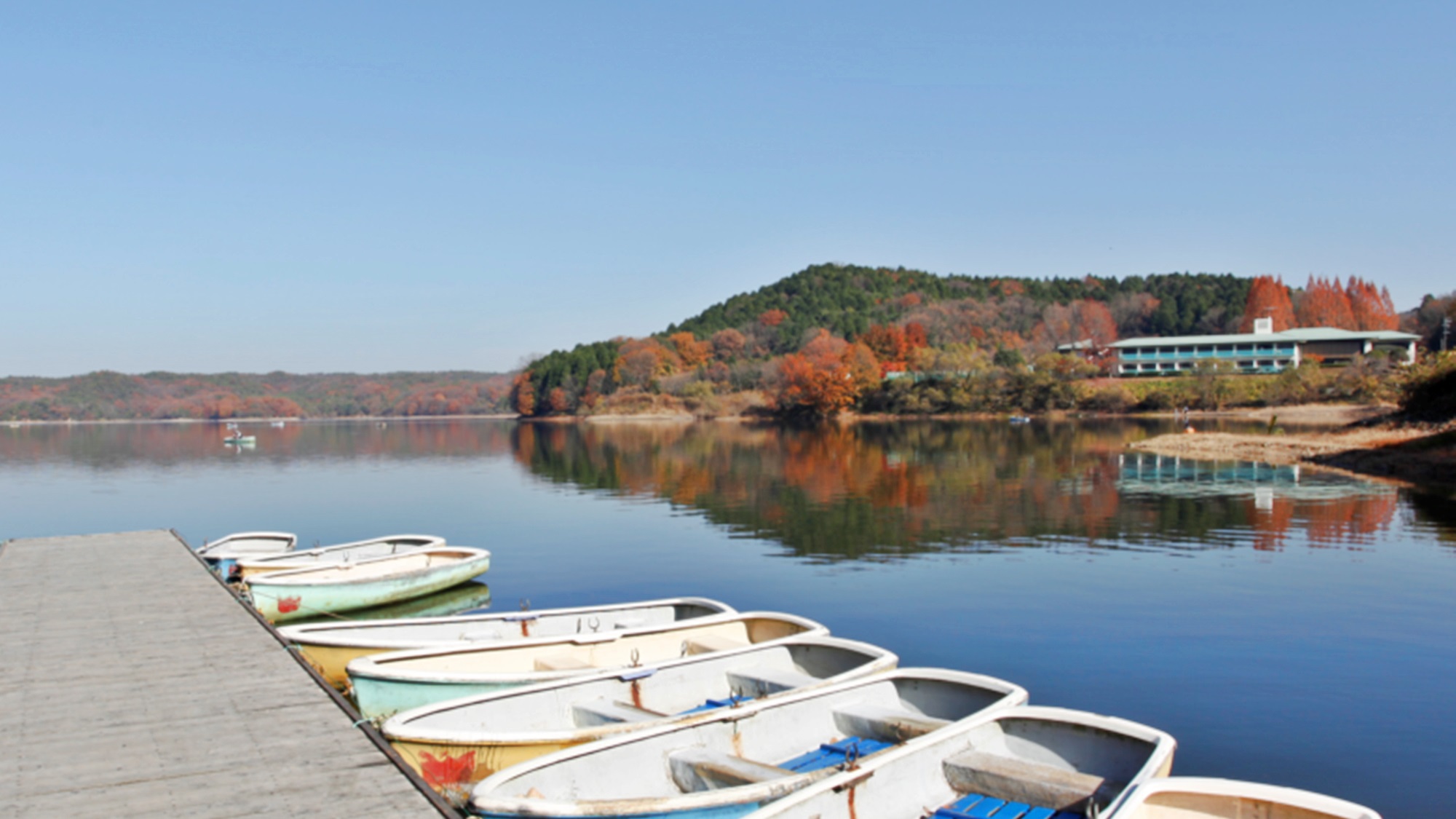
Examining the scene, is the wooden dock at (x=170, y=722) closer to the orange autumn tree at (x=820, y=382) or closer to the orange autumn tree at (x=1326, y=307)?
the orange autumn tree at (x=820, y=382)

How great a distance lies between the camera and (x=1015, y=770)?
27.2ft

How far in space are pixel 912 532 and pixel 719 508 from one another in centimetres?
878

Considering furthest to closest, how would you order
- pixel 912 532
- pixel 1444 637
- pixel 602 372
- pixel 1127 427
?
1. pixel 602 372
2. pixel 1127 427
3. pixel 912 532
4. pixel 1444 637

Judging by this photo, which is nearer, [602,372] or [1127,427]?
[1127,427]

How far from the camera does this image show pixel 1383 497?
1303 inches

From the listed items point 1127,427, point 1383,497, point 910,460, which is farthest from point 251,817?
point 1127,427

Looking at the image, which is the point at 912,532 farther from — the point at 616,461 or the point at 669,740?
the point at 616,461

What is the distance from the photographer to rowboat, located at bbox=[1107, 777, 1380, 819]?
6.67 metres

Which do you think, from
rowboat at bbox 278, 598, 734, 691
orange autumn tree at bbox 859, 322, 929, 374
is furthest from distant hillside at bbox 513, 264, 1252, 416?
rowboat at bbox 278, 598, 734, 691

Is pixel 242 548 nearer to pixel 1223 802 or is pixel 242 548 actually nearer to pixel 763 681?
pixel 763 681

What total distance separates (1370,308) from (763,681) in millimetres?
179299

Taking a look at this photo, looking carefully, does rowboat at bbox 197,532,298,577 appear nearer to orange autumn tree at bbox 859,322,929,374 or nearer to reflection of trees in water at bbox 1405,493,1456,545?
reflection of trees in water at bbox 1405,493,1456,545

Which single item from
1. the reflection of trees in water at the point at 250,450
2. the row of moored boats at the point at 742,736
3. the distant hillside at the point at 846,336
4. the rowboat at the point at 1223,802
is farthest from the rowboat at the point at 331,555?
the distant hillside at the point at 846,336

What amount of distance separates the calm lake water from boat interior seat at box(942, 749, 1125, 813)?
3.18 m
